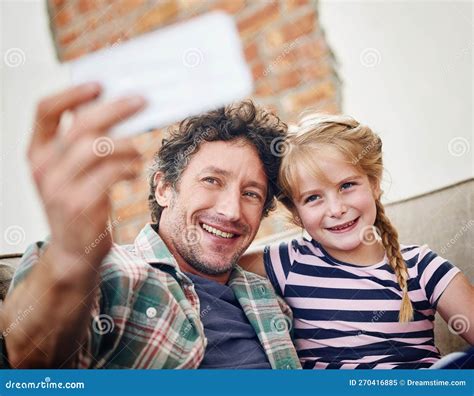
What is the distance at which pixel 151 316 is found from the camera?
1.23m

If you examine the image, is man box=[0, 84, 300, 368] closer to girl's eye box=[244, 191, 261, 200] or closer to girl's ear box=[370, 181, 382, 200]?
girl's eye box=[244, 191, 261, 200]

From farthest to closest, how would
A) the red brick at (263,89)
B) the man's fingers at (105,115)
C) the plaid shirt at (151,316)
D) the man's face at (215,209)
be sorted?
the red brick at (263,89), the man's face at (215,209), the plaid shirt at (151,316), the man's fingers at (105,115)

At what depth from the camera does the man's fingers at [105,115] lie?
3.27 feet

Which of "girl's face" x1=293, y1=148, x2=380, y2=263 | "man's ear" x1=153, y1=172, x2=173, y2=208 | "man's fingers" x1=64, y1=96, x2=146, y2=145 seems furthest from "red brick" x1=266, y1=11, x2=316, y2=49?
"man's fingers" x1=64, y1=96, x2=146, y2=145

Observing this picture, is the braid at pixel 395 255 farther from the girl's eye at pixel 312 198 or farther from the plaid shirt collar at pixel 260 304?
the plaid shirt collar at pixel 260 304

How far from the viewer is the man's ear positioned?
148 cm

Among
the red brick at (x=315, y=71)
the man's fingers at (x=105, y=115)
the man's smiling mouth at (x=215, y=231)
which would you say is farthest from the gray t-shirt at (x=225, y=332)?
the red brick at (x=315, y=71)

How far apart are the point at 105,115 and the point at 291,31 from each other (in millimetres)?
742

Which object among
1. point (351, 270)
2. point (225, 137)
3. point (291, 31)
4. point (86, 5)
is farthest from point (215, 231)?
point (86, 5)

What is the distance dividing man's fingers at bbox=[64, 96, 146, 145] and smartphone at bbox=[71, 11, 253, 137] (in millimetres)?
388

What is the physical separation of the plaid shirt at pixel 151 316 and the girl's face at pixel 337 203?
22cm

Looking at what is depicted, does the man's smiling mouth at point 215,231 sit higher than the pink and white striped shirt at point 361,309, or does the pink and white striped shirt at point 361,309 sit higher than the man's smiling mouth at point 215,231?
the man's smiling mouth at point 215,231

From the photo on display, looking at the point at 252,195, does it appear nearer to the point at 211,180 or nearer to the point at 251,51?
the point at 211,180
